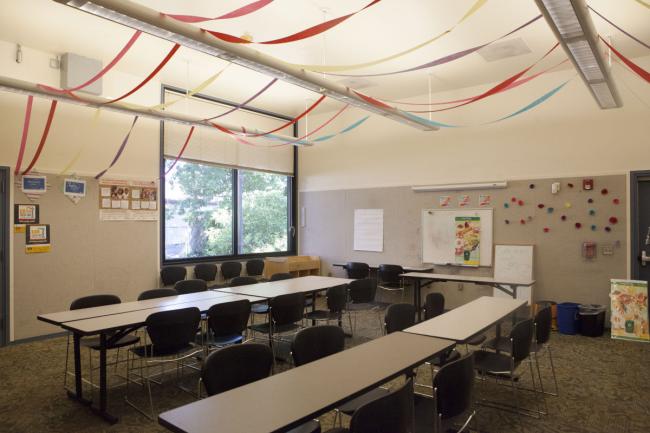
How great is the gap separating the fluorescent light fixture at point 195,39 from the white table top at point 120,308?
2302 mm

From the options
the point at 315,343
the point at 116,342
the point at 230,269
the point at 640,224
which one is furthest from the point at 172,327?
the point at 640,224

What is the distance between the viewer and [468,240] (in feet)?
23.1

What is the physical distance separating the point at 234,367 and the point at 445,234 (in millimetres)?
5415

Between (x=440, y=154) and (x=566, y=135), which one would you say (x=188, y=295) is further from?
(x=566, y=135)

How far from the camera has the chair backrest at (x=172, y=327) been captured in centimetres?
341

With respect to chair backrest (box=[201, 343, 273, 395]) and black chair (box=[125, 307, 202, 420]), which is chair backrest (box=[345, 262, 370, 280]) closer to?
black chair (box=[125, 307, 202, 420])

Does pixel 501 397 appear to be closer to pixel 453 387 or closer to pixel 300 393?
pixel 453 387

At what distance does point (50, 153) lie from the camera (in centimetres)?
564

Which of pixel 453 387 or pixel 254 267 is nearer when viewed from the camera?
pixel 453 387

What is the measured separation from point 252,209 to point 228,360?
6127 mm

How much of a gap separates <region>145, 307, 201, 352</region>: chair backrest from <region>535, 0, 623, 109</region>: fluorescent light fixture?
343 cm

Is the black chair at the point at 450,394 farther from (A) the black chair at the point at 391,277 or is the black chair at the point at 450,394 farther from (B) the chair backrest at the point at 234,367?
(A) the black chair at the point at 391,277

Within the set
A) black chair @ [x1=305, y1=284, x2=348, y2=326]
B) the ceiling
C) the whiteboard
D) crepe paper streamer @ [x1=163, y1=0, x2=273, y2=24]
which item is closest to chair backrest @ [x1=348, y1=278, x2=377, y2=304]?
black chair @ [x1=305, y1=284, x2=348, y2=326]

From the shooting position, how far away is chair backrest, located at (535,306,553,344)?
3579mm
